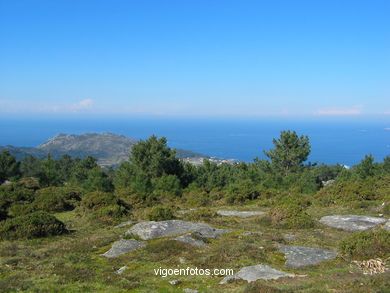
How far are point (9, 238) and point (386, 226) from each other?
1824 cm

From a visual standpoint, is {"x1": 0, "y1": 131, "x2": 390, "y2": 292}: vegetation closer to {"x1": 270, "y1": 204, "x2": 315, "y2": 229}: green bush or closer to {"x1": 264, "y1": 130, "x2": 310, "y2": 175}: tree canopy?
{"x1": 270, "y1": 204, "x2": 315, "y2": 229}: green bush

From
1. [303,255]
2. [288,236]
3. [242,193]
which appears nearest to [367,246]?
[303,255]

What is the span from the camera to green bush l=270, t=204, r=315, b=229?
18312 mm

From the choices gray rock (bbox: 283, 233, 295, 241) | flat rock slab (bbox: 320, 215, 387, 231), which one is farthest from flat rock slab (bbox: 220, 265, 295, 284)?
flat rock slab (bbox: 320, 215, 387, 231)

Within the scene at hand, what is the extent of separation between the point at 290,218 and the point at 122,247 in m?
10.0

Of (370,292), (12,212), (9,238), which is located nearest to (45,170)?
(12,212)

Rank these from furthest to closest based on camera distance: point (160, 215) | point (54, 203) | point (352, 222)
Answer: point (54, 203) < point (160, 215) < point (352, 222)

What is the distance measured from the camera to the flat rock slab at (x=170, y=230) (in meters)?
15.2

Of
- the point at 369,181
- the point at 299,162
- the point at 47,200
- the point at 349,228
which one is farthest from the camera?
the point at 299,162

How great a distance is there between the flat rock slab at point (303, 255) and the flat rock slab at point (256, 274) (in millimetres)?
1285

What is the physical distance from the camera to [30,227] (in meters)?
16.5

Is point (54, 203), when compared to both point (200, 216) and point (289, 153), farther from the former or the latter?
point (289, 153)

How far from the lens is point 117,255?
12789mm

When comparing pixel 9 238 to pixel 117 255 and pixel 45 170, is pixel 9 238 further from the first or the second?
pixel 45 170
